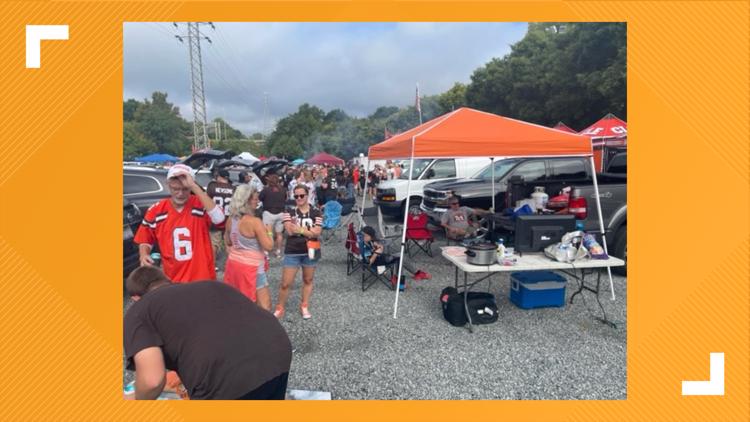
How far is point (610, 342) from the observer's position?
399 centimetres

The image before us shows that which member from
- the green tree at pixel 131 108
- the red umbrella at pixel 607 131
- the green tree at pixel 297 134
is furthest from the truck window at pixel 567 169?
the green tree at pixel 131 108

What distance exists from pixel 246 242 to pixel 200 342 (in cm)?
196

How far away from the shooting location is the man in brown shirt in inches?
67.6

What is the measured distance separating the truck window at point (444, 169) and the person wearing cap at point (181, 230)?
8.34 metres

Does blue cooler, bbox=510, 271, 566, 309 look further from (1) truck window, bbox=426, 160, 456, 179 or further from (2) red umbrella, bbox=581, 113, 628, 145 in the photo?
(2) red umbrella, bbox=581, 113, 628, 145

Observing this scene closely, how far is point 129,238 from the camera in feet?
16.2

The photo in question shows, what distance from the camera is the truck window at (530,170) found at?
8.09 meters

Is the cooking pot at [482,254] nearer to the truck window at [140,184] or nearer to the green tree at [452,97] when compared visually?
the truck window at [140,184]

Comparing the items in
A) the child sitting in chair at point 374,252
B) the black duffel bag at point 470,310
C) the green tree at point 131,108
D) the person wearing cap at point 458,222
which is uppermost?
the green tree at point 131,108

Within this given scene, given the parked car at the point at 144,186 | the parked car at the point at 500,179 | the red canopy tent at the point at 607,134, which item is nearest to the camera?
the parked car at the point at 144,186

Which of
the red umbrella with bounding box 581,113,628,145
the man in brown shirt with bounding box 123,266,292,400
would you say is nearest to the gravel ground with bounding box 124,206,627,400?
the man in brown shirt with bounding box 123,266,292,400

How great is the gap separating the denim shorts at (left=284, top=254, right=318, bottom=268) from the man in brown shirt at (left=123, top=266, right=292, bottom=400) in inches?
92.5

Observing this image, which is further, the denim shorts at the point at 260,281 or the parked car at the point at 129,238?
the parked car at the point at 129,238

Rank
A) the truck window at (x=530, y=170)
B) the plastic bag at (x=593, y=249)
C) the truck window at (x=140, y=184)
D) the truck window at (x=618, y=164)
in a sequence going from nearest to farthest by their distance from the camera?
the plastic bag at (x=593, y=249), the truck window at (x=140, y=184), the truck window at (x=618, y=164), the truck window at (x=530, y=170)
